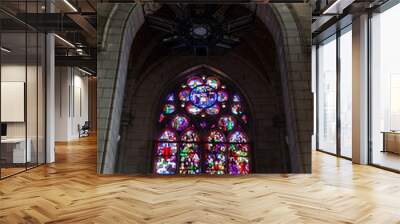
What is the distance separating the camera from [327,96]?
11.0m

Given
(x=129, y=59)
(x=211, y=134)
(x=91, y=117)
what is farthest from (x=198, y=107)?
(x=91, y=117)

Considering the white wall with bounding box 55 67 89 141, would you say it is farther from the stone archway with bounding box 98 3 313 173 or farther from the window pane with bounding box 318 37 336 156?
the window pane with bounding box 318 37 336 156

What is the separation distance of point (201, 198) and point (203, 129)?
4.34 m

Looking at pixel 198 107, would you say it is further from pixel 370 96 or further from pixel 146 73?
pixel 370 96

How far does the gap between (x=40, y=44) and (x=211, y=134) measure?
457 centimetres

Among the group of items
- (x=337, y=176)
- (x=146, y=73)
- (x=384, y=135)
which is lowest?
(x=337, y=176)

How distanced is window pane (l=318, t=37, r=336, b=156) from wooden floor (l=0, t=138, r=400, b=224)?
3584mm

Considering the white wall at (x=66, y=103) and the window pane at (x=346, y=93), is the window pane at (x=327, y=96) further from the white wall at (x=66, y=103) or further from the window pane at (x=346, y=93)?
the white wall at (x=66, y=103)

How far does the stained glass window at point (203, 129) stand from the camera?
8.61m

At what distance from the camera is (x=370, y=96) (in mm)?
8469

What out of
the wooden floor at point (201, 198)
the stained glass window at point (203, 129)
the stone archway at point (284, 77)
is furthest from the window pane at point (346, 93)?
the stained glass window at point (203, 129)

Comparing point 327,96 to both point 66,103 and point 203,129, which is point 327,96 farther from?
point 66,103

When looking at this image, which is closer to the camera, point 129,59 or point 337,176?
point 337,176

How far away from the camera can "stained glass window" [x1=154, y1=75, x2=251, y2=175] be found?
28.2ft
